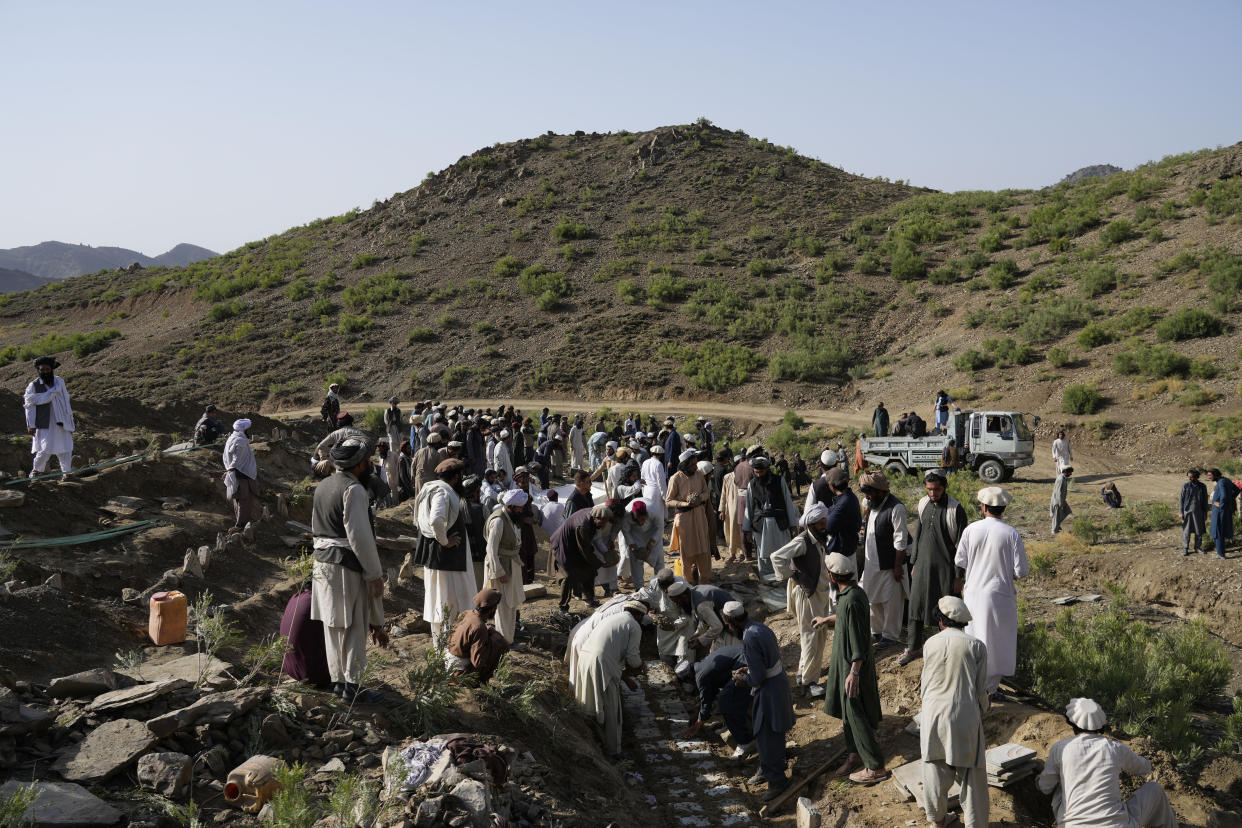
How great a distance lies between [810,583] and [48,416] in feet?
28.7

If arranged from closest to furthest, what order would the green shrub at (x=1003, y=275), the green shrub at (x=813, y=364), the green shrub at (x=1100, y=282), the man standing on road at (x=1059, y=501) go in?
1. the man standing on road at (x=1059, y=501)
2. the green shrub at (x=1100, y=282)
3. the green shrub at (x=813, y=364)
4. the green shrub at (x=1003, y=275)

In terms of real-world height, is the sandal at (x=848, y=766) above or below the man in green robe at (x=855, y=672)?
below

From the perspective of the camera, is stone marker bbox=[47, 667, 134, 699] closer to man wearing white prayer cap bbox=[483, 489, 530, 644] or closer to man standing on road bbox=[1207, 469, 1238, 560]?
man wearing white prayer cap bbox=[483, 489, 530, 644]

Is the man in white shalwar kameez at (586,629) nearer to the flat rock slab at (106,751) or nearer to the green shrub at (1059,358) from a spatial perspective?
the flat rock slab at (106,751)

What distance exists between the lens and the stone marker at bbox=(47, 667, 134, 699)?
4992 millimetres

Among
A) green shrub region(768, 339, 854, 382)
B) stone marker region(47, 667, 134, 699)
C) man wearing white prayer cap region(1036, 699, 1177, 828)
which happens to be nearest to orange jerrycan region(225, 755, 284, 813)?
stone marker region(47, 667, 134, 699)

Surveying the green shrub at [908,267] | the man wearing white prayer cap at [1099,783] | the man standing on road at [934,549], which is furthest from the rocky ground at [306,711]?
the green shrub at [908,267]

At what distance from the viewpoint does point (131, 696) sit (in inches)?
190

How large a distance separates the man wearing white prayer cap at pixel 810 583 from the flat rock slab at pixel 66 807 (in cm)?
529

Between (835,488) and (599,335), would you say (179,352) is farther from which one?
(835,488)

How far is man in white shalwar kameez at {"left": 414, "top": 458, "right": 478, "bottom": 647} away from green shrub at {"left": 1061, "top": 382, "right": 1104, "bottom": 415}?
20857 mm

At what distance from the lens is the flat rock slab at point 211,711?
15.1ft

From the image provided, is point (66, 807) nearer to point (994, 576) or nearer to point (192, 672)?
point (192, 672)

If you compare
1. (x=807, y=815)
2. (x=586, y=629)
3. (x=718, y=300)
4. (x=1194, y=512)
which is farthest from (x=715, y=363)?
(x=807, y=815)
